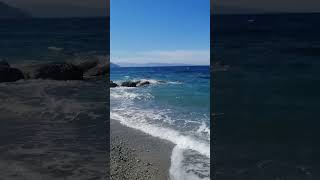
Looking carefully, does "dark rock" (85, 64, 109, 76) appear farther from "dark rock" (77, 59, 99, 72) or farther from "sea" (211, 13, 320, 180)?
"sea" (211, 13, 320, 180)

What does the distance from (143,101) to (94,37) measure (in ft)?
15.2

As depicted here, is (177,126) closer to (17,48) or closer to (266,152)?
(266,152)

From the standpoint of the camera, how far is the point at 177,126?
7070 mm

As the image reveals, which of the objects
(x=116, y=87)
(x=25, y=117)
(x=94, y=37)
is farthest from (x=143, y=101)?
(x=25, y=117)

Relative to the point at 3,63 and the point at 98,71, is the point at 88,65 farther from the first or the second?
the point at 3,63

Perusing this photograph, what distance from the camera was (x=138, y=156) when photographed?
5426 mm

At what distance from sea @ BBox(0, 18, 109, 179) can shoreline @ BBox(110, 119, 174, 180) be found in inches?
30.1

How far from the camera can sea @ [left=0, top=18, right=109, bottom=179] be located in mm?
4160

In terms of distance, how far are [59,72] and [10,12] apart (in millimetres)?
971

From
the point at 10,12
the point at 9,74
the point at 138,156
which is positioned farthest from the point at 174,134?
the point at 10,12

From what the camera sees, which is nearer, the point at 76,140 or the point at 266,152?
the point at 76,140

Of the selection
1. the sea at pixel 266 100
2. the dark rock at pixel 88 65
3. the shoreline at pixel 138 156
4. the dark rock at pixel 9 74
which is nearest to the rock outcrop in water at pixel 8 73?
the dark rock at pixel 9 74

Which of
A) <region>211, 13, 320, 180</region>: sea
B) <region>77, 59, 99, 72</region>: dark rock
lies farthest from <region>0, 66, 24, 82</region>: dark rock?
→ <region>211, 13, 320, 180</region>: sea

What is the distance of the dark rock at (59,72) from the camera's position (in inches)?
201
